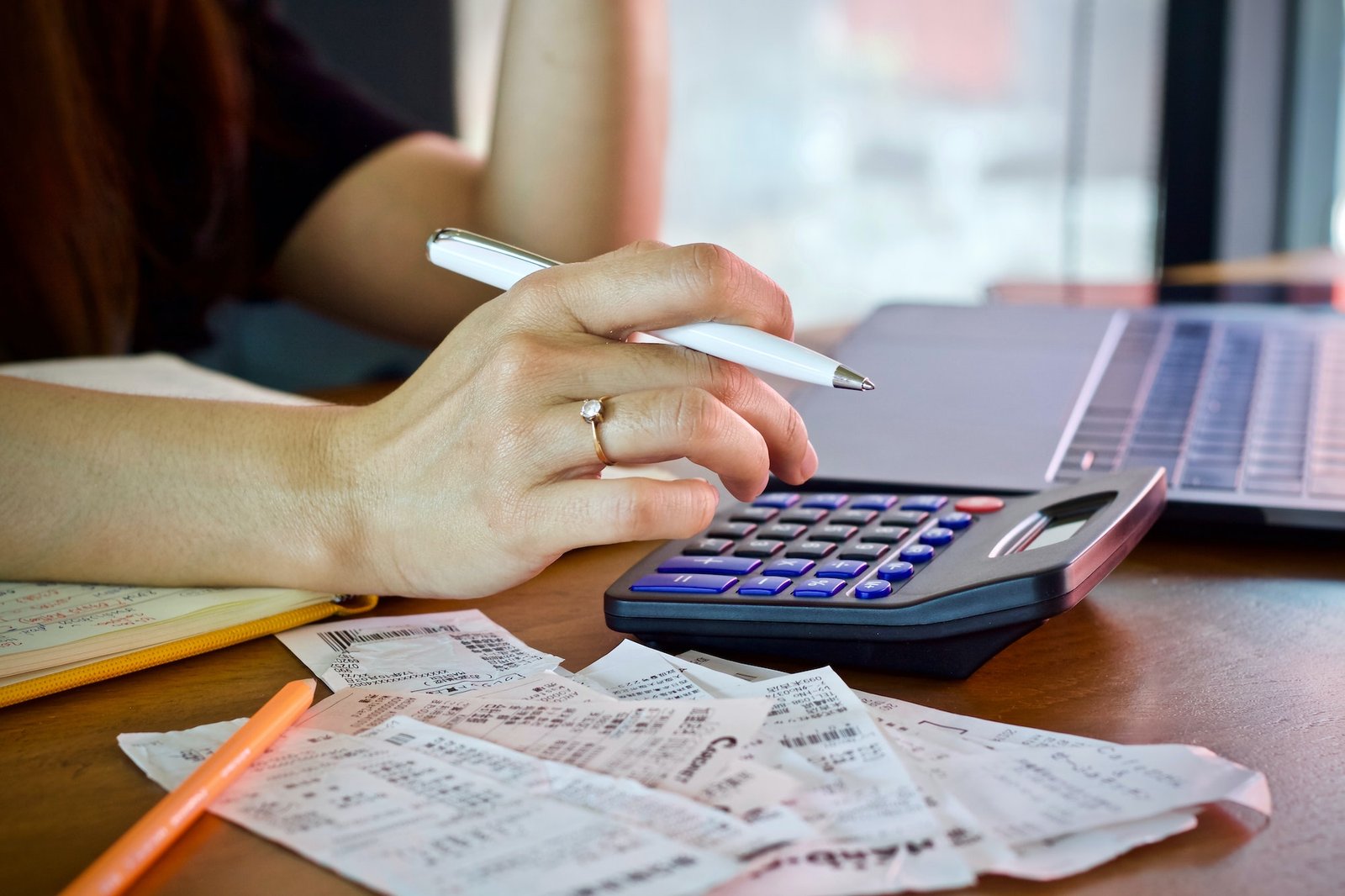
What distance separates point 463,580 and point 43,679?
0.49 ft

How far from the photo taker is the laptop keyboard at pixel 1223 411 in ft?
1.81

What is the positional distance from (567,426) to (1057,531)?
0.62 feet

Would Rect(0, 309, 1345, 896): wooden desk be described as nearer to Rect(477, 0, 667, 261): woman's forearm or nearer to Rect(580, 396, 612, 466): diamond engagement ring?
Rect(580, 396, 612, 466): diamond engagement ring

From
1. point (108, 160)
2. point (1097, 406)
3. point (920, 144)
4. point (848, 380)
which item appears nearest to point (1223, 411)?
point (1097, 406)

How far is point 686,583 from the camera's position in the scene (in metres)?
0.43

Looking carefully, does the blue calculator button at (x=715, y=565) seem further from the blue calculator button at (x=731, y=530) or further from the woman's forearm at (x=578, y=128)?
the woman's forearm at (x=578, y=128)

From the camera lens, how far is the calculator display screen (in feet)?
1.44

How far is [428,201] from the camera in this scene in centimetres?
104

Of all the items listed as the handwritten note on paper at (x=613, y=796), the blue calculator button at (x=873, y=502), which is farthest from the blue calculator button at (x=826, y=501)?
the handwritten note on paper at (x=613, y=796)

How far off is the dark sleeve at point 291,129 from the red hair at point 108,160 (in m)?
0.04

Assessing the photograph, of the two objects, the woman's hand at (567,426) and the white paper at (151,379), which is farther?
the white paper at (151,379)

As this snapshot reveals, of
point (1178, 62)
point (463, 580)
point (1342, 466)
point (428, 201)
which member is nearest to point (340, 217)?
point (428, 201)

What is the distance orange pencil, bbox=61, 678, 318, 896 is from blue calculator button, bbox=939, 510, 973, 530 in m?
0.25

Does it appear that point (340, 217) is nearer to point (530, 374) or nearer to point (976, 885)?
point (530, 374)
